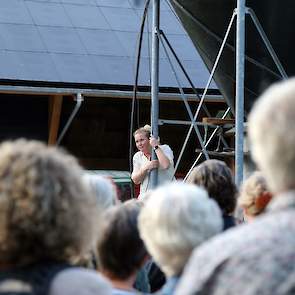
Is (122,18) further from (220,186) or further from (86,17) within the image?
(220,186)

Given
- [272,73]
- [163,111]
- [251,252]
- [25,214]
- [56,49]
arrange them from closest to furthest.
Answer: [251,252], [25,214], [272,73], [56,49], [163,111]

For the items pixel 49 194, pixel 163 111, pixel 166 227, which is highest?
pixel 49 194

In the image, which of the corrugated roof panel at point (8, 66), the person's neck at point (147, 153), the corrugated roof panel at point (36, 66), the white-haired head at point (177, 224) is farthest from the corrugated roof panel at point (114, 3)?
the white-haired head at point (177, 224)

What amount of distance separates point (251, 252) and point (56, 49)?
1162 centimetres

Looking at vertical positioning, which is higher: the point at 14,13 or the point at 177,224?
the point at 14,13

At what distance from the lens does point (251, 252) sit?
1.81 metres

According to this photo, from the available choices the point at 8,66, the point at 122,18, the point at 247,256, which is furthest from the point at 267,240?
the point at 122,18

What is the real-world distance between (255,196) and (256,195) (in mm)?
12

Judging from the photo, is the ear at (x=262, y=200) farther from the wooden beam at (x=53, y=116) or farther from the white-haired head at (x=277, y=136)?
the wooden beam at (x=53, y=116)

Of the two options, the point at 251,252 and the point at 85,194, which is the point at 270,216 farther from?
the point at 85,194

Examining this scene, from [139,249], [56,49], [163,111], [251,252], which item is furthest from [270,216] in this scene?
[163,111]

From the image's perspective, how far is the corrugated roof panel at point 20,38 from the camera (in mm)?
12859

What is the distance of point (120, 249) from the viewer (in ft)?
9.71

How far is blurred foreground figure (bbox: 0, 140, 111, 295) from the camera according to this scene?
2.09m
